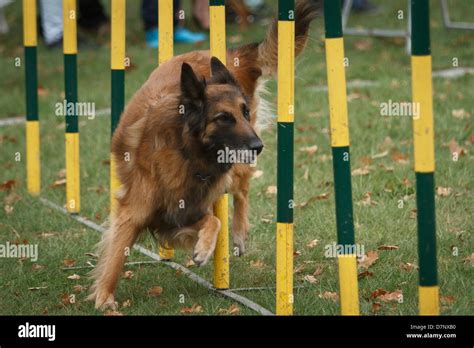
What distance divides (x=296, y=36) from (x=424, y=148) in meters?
2.47

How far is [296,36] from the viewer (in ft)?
20.0

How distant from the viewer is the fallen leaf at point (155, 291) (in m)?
5.62

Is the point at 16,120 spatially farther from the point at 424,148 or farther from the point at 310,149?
the point at 424,148

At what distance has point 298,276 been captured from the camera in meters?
5.77

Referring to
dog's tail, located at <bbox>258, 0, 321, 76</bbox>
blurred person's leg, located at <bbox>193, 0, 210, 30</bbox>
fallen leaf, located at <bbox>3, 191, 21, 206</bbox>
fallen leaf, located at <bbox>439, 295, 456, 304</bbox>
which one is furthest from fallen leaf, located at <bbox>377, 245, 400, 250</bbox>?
blurred person's leg, located at <bbox>193, 0, 210, 30</bbox>

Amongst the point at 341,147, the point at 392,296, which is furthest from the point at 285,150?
the point at 392,296

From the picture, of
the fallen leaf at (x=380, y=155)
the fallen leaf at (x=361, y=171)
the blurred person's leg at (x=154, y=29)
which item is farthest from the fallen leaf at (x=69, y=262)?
the blurred person's leg at (x=154, y=29)

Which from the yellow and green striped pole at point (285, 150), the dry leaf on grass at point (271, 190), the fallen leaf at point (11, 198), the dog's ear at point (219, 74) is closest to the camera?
the yellow and green striped pole at point (285, 150)

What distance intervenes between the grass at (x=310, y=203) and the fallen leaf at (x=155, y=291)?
48 mm

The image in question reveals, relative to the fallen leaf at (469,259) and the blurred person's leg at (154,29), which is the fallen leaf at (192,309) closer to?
the fallen leaf at (469,259)

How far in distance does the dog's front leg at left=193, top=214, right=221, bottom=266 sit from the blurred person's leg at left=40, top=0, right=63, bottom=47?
9608 millimetres

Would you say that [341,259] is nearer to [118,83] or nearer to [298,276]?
[298,276]

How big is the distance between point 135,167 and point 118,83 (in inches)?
48.7

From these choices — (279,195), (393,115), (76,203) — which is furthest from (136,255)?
(393,115)
